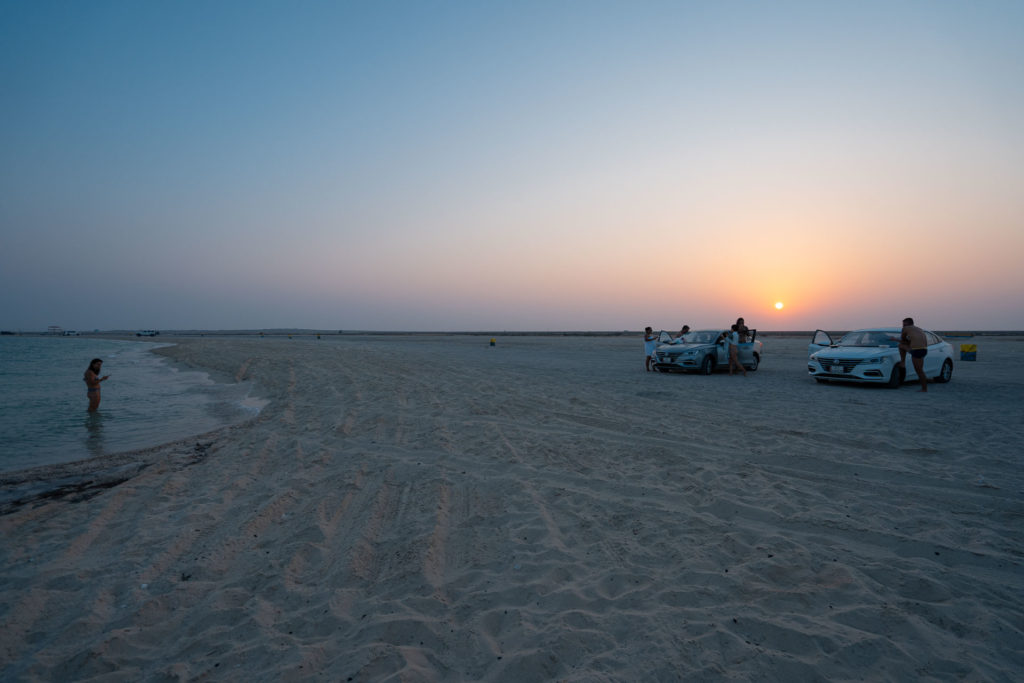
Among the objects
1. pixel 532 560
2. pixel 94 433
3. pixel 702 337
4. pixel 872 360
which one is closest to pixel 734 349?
pixel 702 337

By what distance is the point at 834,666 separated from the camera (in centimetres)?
266

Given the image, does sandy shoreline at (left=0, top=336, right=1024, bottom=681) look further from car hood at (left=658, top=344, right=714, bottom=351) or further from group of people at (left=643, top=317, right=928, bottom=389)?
car hood at (left=658, top=344, right=714, bottom=351)

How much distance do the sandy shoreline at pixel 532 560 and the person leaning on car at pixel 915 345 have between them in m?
5.93

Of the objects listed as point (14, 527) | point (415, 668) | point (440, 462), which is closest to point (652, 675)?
point (415, 668)

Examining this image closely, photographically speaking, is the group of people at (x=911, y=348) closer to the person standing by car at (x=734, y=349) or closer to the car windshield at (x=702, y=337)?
the person standing by car at (x=734, y=349)

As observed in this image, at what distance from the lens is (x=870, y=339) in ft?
47.6

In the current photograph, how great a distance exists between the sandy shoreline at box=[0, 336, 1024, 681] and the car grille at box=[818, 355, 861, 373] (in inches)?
235

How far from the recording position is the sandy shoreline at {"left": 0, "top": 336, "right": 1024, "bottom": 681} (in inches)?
Answer: 111

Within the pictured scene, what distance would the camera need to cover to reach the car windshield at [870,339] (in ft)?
46.4

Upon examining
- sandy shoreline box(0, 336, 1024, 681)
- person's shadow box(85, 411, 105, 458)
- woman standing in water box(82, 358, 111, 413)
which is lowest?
person's shadow box(85, 411, 105, 458)

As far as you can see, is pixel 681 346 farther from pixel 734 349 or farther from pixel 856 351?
pixel 856 351

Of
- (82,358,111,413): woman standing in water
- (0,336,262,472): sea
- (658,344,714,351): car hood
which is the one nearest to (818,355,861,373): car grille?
(658,344,714,351): car hood

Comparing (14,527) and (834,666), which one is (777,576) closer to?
(834,666)

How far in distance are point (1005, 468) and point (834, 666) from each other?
17.4 feet
